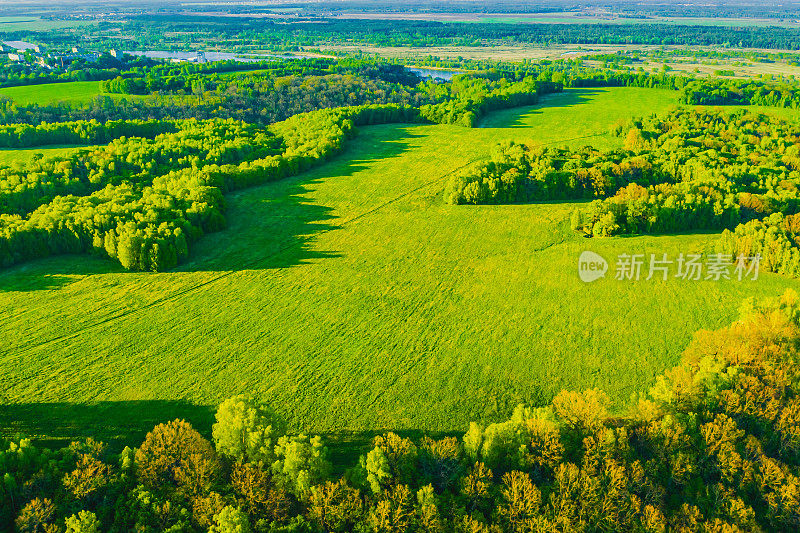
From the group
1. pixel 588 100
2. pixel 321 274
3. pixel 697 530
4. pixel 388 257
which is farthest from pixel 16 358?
pixel 588 100

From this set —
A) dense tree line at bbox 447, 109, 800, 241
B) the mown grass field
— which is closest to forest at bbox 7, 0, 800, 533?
the mown grass field

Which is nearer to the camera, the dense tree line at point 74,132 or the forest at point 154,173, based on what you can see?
the forest at point 154,173

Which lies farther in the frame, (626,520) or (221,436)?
(221,436)

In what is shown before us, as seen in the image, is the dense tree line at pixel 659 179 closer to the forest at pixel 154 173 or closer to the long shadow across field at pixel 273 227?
the long shadow across field at pixel 273 227

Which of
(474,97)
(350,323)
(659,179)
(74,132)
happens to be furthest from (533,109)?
(350,323)

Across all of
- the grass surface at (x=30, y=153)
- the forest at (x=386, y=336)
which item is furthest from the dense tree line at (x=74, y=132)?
the grass surface at (x=30, y=153)

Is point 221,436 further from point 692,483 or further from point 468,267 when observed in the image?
point 468,267

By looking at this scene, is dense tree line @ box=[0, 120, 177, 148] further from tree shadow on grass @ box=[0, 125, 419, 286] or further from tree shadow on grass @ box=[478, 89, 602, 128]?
tree shadow on grass @ box=[478, 89, 602, 128]
